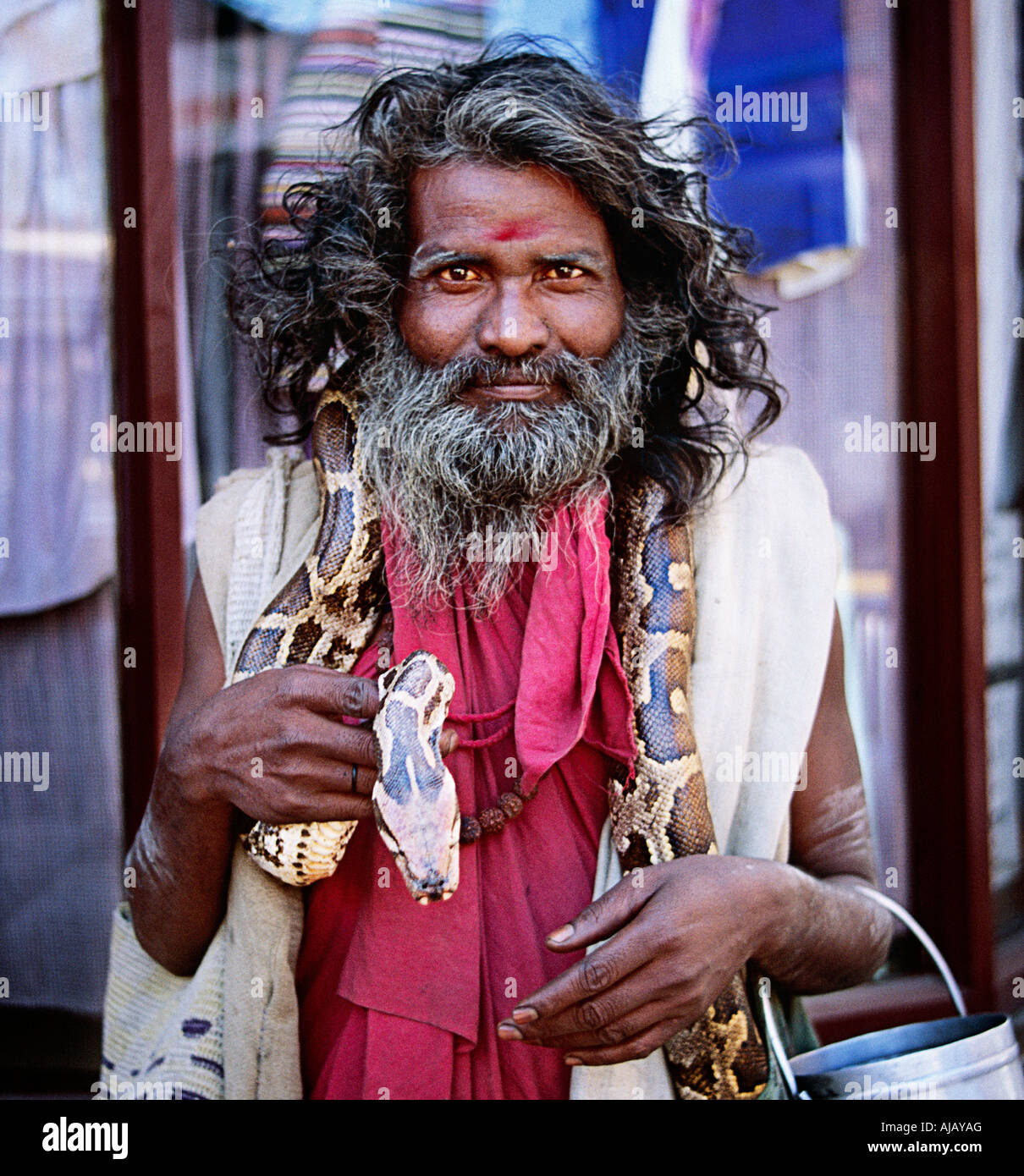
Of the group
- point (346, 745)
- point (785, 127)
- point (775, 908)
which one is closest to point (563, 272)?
point (346, 745)

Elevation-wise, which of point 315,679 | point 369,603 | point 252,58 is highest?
point 252,58

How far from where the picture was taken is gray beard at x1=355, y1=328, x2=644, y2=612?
6.83 feet

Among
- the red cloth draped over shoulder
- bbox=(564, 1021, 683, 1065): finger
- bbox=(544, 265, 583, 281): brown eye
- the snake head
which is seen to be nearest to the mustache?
bbox=(544, 265, 583, 281): brown eye

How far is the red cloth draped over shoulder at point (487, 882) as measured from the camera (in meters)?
1.88

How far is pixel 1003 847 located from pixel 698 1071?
228 centimetres

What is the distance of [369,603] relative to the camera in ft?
7.12

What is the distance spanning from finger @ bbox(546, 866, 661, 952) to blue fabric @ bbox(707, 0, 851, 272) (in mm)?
2299

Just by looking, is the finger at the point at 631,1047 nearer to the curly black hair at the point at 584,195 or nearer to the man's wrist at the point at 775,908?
the man's wrist at the point at 775,908

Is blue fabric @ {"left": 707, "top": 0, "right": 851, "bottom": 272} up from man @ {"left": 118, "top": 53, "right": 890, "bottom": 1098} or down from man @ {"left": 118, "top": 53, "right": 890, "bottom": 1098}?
up

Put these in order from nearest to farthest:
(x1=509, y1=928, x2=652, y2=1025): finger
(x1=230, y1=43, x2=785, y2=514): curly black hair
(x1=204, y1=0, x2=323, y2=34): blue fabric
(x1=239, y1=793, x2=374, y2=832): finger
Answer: (x1=509, y1=928, x2=652, y2=1025): finger < (x1=239, y1=793, x2=374, y2=832): finger < (x1=230, y1=43, x2=785, y2=514): curly black hair < (x1=204, y1=0, x2=323, y2=34): blue fabric

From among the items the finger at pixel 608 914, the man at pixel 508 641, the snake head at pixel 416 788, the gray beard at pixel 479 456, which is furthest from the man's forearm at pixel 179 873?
the finger at pixel 608 914

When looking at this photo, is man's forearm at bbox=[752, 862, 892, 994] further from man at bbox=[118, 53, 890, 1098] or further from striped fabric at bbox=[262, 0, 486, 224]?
striped fabric at bbox=[262, 0, 486, 224]

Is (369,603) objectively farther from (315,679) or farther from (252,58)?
(252,58)

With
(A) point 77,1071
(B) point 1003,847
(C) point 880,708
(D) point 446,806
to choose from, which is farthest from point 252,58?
(B) point 1003,847
